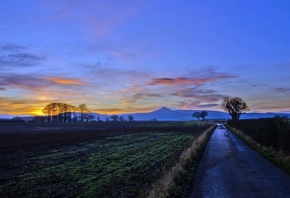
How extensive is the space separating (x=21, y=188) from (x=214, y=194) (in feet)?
28.2

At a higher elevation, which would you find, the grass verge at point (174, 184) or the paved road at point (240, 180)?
the grass verge at point (174, 184)

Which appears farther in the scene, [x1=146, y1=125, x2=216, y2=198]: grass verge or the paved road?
the paved road

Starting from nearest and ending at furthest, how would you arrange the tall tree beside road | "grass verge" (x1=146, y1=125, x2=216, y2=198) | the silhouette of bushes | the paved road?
"grass verge" (x1=146, y1=125, x2=216, y2=198) < the paved road < the silhouette of bushes < the tall tree beside road

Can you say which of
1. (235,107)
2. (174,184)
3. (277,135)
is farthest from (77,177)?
(235,107)

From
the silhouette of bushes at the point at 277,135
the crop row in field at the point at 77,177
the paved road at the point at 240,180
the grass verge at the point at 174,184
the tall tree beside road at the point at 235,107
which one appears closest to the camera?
the grass verge at the point at 174,184

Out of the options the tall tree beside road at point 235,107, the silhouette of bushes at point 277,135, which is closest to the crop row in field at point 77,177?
the silhouette of bushes at point 277,135

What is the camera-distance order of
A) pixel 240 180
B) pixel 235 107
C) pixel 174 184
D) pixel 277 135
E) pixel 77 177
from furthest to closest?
pixel 235 107, pixel 277 135, pixel 77 177, pixel 240 180, pixel 174 184

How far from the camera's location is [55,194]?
458 inches

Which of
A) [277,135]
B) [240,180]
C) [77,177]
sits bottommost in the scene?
[240,180]

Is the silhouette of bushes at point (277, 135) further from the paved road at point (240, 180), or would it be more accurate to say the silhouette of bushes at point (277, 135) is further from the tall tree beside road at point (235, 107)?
the tall tree beside road at point (235, 107)

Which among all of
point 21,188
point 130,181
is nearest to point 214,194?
point 130,181

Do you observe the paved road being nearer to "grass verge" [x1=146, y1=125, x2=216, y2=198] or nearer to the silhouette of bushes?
"grass verge" [x1=146, y1=125, x2=216, y2=198]

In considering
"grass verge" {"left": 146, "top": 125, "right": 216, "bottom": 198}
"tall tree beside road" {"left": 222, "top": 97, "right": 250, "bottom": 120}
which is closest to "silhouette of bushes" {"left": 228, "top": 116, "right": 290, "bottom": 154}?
"grass verge" {"left": 146, "top": 125, "right": 216, "bottom": 198}

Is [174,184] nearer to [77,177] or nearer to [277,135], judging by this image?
[77,177]
